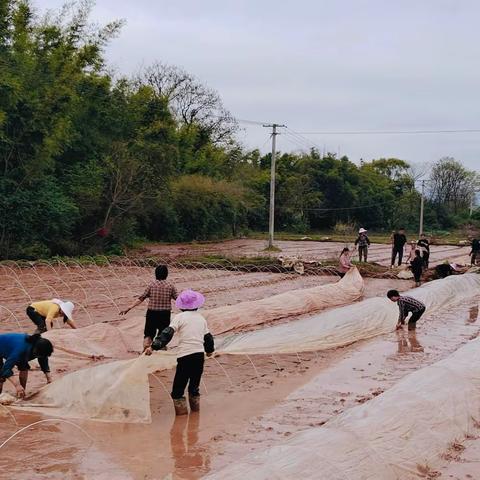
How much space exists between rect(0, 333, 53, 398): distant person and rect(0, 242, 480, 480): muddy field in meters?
0.34

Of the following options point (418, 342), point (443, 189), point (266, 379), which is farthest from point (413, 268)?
point (443, 189)

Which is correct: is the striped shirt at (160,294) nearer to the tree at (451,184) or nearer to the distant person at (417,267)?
the distant person at (417,267)

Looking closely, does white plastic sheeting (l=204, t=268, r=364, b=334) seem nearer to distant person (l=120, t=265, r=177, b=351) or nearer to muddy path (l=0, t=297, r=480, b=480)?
muddy path (l=0, t=297, r=480, b=480)

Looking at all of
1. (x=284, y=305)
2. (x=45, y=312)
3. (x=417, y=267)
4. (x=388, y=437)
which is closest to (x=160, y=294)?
(x=45, y=312)

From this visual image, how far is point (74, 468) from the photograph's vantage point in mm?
4371

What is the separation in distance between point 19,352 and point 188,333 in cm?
145

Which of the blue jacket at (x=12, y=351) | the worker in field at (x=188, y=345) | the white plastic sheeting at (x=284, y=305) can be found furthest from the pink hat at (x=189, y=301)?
the white plastic sheeting at (x=284, y=305)

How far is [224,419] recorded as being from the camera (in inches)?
223

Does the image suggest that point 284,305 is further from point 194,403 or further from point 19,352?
point 19,352

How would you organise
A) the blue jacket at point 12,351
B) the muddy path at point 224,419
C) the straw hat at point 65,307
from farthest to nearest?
the straw hat at point 65,307, the blue jacket at point 12,351, the muddy path at point 224,419

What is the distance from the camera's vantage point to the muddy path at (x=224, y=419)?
4492mm

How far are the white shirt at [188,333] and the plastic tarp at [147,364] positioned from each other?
0.27 metres

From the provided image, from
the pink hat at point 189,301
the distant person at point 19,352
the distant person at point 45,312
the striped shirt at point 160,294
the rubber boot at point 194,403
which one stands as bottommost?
the rubber boot at point 194,403

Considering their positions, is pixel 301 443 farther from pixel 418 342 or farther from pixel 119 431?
pixel 418 342
